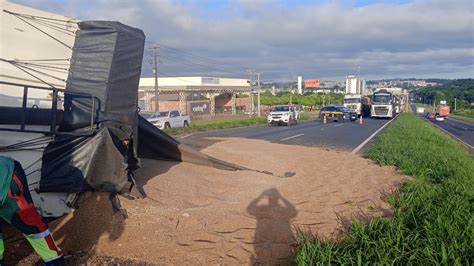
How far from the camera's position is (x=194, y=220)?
6.01m

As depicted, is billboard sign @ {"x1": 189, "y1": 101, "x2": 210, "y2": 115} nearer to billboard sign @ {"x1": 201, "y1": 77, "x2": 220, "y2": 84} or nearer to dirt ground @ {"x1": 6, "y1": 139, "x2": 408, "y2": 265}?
billboard sign @ {"x1": 201, "y1": 77, "x2": 220, "y2": 84}

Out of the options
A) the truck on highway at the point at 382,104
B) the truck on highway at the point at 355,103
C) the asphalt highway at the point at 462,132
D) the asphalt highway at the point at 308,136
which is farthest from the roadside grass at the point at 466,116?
the asphalt highway at the point at 308,136

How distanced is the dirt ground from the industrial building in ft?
142

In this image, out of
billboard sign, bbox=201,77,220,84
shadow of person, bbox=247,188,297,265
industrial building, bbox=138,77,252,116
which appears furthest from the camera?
billboard sign, bbox=201,77,220,84

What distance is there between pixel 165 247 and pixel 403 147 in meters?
11.7

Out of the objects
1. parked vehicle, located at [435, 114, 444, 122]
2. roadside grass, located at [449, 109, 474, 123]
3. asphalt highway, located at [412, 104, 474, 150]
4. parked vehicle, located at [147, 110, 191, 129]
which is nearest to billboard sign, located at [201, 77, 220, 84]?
parked vehicle, located at [435, 114, 444, 122]

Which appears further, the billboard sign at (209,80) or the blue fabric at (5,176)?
the billboard sign at (209,80)

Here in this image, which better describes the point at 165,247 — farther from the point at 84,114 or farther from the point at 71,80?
the point at 71,80

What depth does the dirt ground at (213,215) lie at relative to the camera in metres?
5.07

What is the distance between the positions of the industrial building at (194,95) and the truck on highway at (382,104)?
71.3ft

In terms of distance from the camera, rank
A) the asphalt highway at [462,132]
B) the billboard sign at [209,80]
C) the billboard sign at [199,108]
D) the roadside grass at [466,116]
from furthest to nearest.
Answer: the roadside grass at [466,116]
the billboard sign at [209,80]
the billboard sign at [199,108]
the asphalt highway at [462,132]

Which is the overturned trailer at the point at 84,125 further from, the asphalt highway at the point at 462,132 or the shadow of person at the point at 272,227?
the asphalt highway at the point at 462,132

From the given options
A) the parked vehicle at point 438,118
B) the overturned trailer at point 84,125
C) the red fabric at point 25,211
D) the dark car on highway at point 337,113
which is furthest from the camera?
the parked vehicle at point 438,118

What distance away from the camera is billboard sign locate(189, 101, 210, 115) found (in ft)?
197
